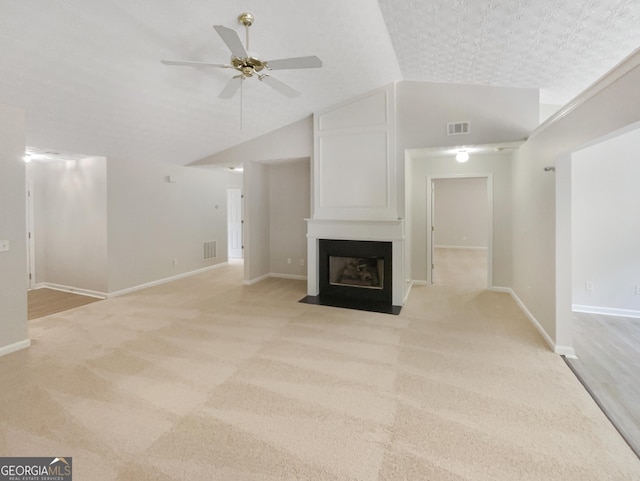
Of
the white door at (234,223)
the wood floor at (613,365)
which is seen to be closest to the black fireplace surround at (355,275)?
the wood floor at (613,365)

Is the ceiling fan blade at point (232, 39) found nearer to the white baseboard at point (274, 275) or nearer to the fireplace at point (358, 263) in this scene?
the fireplace at point (358, 263)

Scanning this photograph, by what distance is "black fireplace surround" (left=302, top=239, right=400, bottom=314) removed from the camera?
4348 mm

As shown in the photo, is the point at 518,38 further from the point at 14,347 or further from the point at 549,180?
the point at 14,347

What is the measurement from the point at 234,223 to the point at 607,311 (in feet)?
26.0

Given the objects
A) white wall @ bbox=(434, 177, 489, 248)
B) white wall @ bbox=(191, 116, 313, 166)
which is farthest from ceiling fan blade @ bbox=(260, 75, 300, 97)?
white wall @ bbox=(434, 177, 489, 248)

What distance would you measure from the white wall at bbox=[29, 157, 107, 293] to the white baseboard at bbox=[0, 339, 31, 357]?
1.83 metres

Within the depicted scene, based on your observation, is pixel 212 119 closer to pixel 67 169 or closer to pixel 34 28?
pixel 34 28

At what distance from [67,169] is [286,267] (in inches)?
164

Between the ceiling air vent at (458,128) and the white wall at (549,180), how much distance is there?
780 millimetres

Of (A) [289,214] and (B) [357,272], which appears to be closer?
(B) [357,272]

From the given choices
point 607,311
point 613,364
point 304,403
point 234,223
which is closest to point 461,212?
point 607,311

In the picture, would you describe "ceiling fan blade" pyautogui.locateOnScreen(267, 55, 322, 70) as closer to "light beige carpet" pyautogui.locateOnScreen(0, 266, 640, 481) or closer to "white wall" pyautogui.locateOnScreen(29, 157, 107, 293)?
"light beige carpet" pyautogui.locateOnScreen(0, 266, 640, 481)

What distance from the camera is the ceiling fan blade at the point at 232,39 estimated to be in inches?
76.4

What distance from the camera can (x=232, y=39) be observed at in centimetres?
207
